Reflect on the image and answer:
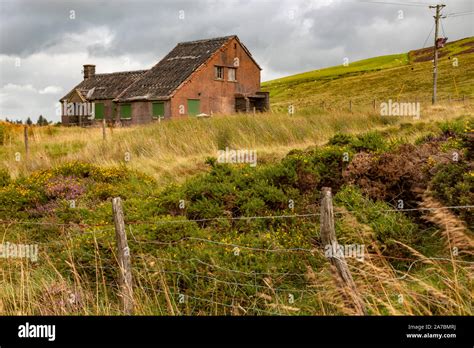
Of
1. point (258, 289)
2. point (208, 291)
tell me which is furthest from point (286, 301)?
point (208, 291)

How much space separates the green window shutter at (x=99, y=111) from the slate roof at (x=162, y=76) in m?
0.63

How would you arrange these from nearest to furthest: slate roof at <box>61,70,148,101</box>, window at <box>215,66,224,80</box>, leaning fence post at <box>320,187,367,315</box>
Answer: leaning fence post at <box>320,187,367,315</box> < window at <box>215,66,224,80</box> < slate roof at <box>61,70,148,101</box>

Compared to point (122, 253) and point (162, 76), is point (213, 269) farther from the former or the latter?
point (162, 76)

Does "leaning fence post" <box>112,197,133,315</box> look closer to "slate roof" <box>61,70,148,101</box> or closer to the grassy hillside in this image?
the grassy hillside

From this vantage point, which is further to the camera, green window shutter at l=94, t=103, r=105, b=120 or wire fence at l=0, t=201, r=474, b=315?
green window shutter at l=94, t=103, r=105, b=120

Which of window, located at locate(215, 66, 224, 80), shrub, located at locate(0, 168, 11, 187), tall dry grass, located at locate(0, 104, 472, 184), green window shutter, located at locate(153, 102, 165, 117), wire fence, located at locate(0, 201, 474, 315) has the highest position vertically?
window, located at locate(215, 66, 224, 80)

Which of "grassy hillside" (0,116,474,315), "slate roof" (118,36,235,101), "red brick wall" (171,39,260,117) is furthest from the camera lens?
"slate roof" (118,36,235,101)

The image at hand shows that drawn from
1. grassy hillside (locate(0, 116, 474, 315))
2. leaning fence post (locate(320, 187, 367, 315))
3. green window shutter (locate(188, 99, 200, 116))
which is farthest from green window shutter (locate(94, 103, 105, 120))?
leaning fence post (locate(320, 187, 367, 315))

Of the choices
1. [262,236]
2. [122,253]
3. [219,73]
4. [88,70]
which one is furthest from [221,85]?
[122,253]

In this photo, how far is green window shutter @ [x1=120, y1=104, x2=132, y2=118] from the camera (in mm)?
41812

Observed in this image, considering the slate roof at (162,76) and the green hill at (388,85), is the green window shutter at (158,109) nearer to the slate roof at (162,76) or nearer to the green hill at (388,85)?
the slate roof at (162,76)

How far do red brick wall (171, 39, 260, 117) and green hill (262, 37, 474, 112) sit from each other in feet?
23.7

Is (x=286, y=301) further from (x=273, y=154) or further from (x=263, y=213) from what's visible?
(x=273, y=154)

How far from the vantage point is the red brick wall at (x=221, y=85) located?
129ft
